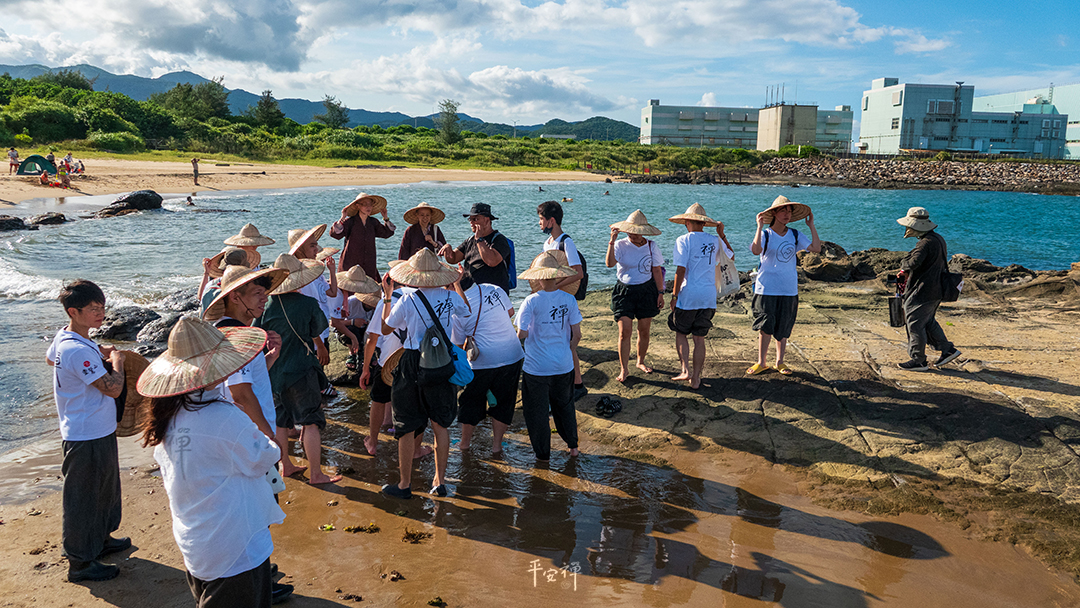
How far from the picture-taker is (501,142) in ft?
275

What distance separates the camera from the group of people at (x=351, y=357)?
2.75 meters

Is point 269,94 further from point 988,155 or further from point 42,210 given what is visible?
point 988,155

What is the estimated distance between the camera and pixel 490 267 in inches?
280

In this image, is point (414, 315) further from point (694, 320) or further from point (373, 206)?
point (373, 206)

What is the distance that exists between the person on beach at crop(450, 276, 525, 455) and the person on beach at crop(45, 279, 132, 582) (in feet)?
7.57

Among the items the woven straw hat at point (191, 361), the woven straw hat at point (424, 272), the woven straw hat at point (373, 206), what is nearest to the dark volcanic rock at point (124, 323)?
the woven straw hat at point (373, 206)

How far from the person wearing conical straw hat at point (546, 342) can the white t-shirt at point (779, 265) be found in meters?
2.80

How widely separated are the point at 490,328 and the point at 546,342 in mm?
492

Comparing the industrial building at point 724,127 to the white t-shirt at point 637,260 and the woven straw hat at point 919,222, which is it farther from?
the white t-shirt at point 637,260

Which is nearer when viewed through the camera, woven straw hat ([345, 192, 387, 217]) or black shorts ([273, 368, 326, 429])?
black shorts ([273, 368, 326, 429])

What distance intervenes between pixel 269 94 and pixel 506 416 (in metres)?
76.7

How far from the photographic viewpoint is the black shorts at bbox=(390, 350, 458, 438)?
4.87 meters

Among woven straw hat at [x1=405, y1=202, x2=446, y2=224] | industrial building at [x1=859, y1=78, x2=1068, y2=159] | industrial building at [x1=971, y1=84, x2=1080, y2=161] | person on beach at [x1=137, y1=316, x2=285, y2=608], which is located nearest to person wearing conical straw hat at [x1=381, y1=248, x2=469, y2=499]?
person on beach at [x1=137, y1=316, x2=285, y2=608]

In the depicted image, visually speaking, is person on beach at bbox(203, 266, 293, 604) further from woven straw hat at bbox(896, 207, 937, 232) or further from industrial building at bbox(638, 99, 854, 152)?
industrial building at bbox(638, 99, 854, 152)
